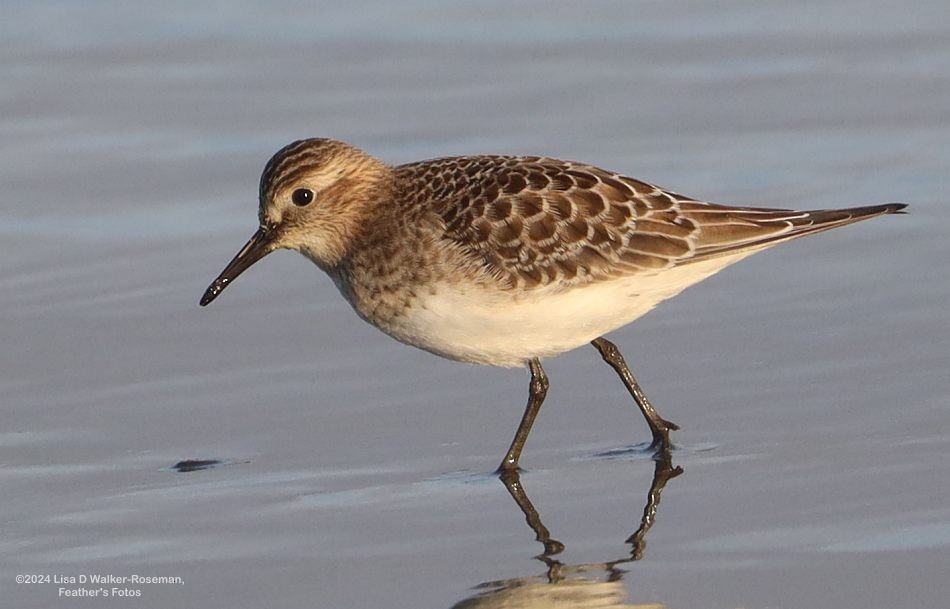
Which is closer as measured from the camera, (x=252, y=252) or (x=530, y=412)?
(x=530, y=412)

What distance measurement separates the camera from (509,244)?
909 cm

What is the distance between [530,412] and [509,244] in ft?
Result: 2.72

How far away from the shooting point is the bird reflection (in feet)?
23.4

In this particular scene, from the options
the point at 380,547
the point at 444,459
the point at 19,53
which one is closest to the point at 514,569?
the point at 380,547

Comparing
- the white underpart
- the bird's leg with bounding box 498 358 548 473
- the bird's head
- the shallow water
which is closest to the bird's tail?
the white underpart

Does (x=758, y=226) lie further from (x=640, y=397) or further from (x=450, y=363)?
(x=450, y=363)

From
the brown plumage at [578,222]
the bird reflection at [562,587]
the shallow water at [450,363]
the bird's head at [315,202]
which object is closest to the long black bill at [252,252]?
the bird's head at [315,202]

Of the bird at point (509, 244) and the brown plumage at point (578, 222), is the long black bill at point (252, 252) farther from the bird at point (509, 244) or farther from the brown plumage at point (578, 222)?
the brown plumage at point (578, 222)

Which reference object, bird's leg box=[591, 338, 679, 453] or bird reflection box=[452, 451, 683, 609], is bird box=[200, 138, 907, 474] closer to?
bird's leg box=[591, 338, 679, 453]

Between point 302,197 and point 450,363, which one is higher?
point 302,197

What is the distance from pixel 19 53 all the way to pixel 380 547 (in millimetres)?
8875

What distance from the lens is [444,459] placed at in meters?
8.91

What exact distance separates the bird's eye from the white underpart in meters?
0.92

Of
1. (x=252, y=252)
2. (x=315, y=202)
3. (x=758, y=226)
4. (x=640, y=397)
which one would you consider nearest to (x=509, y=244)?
(x=640, y=397)
